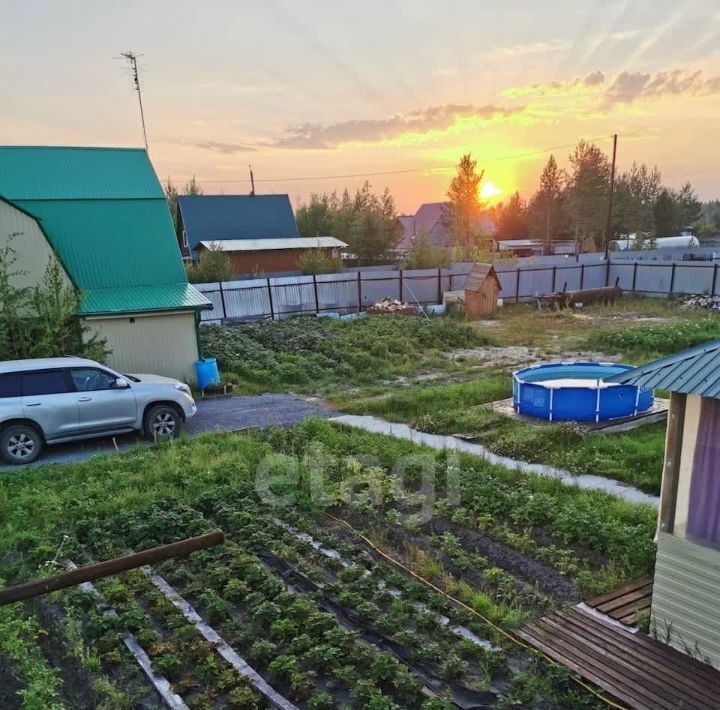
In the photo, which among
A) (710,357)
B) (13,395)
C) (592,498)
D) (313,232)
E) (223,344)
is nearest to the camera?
(710,357)

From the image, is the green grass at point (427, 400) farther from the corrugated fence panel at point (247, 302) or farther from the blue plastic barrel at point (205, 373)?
the corrugated fence panel at point (247, 302)

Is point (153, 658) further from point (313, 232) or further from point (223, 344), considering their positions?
point (313, 232)

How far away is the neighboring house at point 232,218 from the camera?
123 ft

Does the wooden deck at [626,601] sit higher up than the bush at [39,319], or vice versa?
the bush at [39,319]

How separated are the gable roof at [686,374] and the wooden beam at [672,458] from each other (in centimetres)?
14

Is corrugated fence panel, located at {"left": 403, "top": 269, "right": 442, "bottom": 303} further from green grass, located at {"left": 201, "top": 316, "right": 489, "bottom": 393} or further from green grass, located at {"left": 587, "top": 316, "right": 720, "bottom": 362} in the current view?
green grass, located at {"left": 587, "top": 316, "right": 720, "bottom": 362}

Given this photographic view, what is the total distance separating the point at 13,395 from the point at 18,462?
3.69ft

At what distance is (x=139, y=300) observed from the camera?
1387 cm

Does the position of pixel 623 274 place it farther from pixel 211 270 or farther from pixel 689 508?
pixel 689 508

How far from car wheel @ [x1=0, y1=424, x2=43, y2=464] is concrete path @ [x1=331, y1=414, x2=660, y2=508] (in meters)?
5.23

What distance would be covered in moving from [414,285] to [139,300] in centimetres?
1459

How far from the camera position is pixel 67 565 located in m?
6.27

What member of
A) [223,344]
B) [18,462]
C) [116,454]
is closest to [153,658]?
[116,454]

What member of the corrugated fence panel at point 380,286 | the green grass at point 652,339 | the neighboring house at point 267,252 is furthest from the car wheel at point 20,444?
the neighboring house at point 267,252
